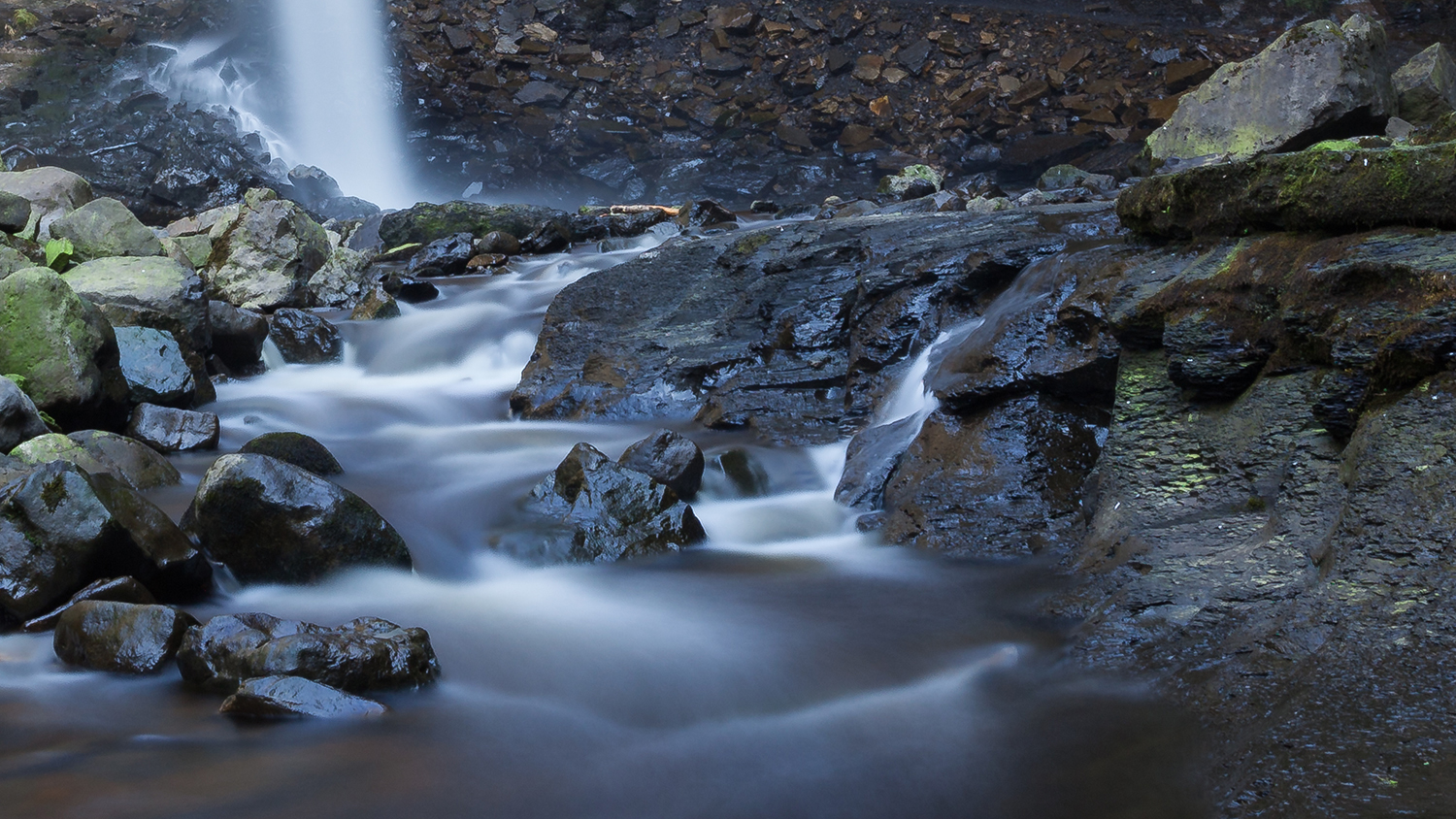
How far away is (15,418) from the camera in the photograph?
4.16 m

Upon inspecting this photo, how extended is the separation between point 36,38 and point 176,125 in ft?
11.8

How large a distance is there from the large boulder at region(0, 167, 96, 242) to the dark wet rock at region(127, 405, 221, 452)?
16.7ft

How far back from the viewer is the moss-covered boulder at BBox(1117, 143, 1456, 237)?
2898 millimetres

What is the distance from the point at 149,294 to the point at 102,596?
3.94m

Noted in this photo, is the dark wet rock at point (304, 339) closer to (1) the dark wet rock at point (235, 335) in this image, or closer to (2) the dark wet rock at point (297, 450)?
(1) the dark wet rock at point (235, 335)

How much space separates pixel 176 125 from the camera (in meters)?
15.7

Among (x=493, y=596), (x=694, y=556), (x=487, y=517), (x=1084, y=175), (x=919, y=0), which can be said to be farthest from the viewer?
(x=919, y=0)

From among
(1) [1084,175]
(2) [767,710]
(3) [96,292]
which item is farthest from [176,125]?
(2) [767,710]

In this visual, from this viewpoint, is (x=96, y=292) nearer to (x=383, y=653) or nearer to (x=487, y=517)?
(x=487, y=517)

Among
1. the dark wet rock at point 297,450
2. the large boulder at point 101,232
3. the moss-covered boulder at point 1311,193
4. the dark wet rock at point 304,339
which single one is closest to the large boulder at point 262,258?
the large boulder at point 101,232

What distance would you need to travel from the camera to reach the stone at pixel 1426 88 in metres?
9.48

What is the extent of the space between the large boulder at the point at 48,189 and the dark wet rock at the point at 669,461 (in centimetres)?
738

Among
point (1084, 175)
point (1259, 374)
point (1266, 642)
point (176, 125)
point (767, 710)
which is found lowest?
point (767, 710)

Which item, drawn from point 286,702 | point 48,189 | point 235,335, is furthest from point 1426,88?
point 48,189
